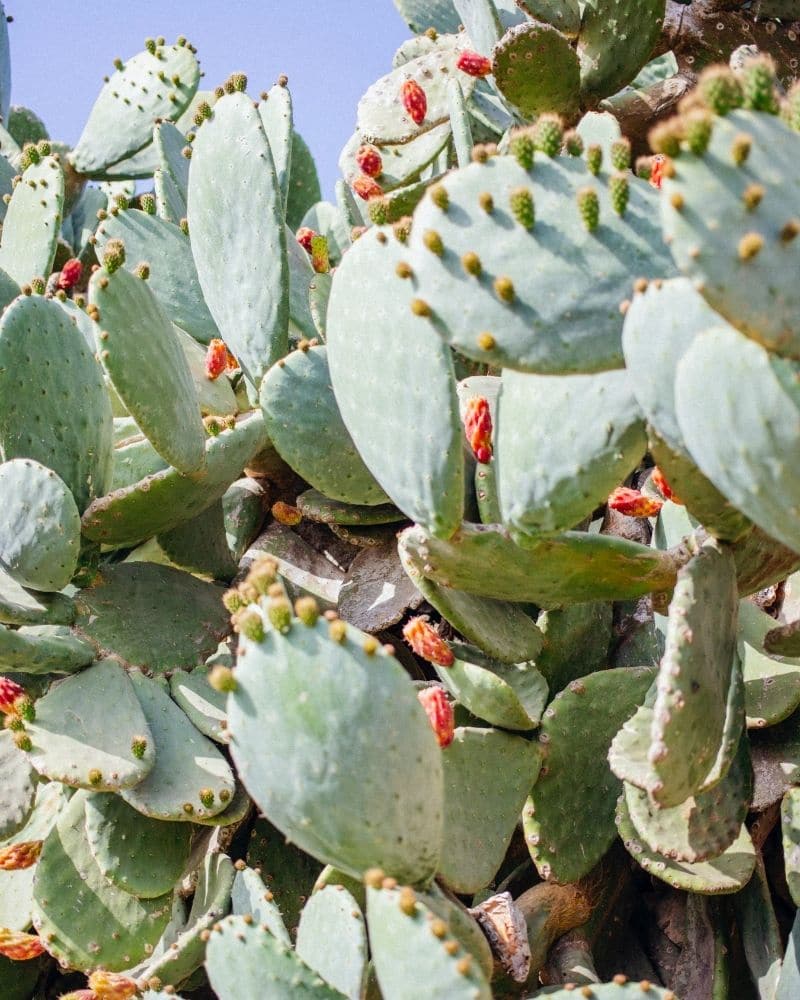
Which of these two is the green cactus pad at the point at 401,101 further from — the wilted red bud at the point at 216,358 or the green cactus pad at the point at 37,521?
the green cactus pad at the point at 37,521

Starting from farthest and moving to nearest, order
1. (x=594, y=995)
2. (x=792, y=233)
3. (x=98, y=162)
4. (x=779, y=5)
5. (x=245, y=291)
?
1. (x=98, y=162)
2. (x=779, y=5)
3. (x=245, y=291)
4. (x=594, y=995)
5. (x=792, y=233)

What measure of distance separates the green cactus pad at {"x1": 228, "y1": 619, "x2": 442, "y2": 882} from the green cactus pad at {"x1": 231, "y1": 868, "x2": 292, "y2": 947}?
11.4 inches

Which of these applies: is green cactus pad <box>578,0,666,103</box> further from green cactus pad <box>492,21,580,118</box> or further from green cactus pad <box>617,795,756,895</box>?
green cactus pad <box>617,795,756,895</box>

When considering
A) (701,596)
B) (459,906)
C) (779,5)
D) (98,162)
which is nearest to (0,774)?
(459,906)

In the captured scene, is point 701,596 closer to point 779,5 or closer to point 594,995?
point 594,995

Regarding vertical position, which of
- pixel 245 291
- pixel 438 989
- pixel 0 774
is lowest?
pixel 0 774

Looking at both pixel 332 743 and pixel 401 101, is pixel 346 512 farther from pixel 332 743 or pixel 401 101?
pixel 401 101

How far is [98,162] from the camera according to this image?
3119mm

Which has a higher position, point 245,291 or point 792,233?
point 792,233

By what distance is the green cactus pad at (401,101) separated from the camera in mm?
2658

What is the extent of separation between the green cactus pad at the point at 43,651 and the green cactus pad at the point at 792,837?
1034mm

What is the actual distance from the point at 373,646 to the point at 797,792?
75 cm

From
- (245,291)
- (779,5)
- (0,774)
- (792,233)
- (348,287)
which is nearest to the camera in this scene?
(792,233)

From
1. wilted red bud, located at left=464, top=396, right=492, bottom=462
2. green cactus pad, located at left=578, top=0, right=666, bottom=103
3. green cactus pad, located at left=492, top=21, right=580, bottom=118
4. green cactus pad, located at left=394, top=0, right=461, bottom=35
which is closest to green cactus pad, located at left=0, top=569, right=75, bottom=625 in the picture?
wilted red bud, located at left=464, top=396, right=492, bottom=462
